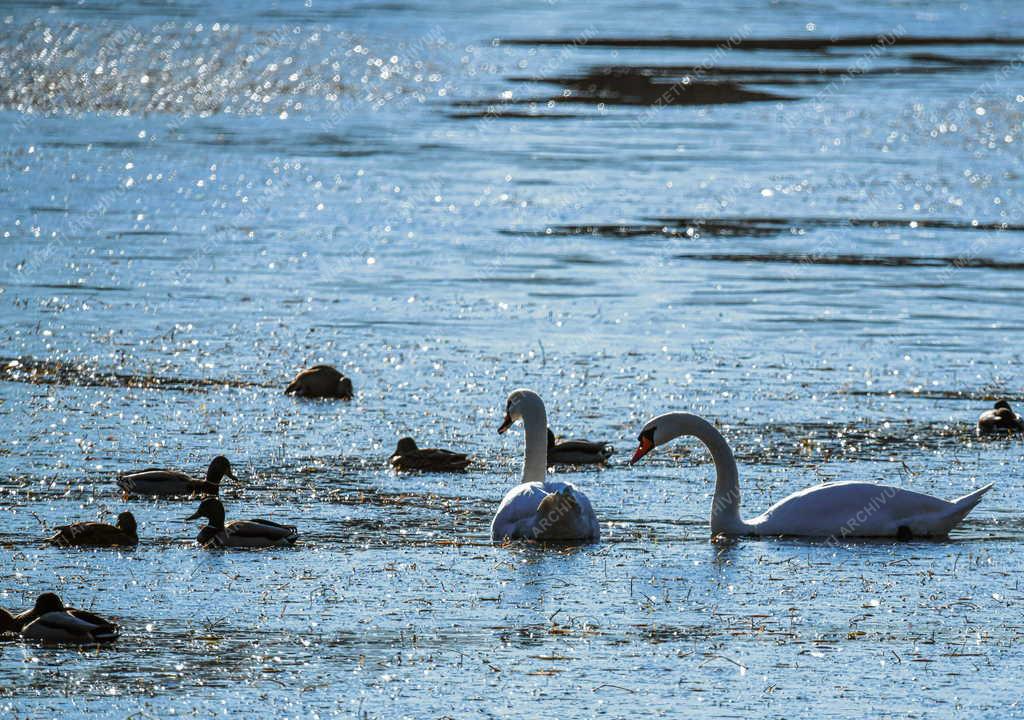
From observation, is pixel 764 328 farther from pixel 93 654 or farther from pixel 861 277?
pixel 93 654

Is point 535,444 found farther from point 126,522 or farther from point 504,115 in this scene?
point 504,115

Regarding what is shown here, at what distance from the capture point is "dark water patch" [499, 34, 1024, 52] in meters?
54.4

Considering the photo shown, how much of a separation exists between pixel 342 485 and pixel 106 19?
45.3m

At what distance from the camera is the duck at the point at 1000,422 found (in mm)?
14227

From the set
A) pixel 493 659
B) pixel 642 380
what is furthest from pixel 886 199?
pixel 493 659

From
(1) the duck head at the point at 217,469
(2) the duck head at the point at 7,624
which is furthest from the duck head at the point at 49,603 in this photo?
(1) the duck head at the point at 217,469

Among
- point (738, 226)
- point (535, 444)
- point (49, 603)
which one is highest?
point (738, 226)

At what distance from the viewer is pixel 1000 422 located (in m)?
14.2

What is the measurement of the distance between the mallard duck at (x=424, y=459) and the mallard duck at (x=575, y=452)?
581 mm

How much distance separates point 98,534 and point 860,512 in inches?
165

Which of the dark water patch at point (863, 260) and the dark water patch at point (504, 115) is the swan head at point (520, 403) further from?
the dark water patch at point (504, 115)

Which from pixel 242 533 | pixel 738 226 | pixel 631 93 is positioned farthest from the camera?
pixel 631 93

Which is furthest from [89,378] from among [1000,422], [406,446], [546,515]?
[1000,422]

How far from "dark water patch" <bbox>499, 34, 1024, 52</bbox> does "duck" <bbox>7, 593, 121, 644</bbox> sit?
45719mm
